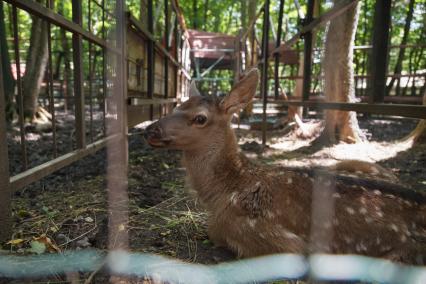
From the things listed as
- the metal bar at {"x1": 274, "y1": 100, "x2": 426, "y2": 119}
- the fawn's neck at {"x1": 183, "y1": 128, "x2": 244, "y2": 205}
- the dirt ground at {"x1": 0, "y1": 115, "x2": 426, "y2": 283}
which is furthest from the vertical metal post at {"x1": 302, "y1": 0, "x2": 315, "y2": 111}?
the fawn's neck at {"x1": 183, "y1": 128, "x2": 244, "y2": 205}

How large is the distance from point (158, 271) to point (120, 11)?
3.26 meters

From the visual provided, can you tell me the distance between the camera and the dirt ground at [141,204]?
8.96ft

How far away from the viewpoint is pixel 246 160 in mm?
3115

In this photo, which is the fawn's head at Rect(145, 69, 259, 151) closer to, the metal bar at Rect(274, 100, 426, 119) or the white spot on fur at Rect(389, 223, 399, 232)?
the metal bar at Rect(274, 100, 426, 119)

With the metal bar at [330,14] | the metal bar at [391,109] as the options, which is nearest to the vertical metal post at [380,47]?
the metal bar at [391,109]

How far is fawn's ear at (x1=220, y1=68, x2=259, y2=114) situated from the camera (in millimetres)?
3189

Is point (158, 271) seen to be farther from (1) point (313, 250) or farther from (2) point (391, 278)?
(2) point (391, 278)

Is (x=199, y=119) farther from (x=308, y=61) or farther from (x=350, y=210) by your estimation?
(x=308, y=61)

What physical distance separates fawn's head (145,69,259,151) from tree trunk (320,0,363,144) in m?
4.43

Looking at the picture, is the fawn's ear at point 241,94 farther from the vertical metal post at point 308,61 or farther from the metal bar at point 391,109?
the vertical metal post at point 308,61

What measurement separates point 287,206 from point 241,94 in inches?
40.8

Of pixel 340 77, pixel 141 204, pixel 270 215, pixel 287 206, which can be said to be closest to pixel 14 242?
pixel 141 204

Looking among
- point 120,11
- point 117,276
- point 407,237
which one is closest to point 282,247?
Result: point 407,237

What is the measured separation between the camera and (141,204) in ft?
12.0
